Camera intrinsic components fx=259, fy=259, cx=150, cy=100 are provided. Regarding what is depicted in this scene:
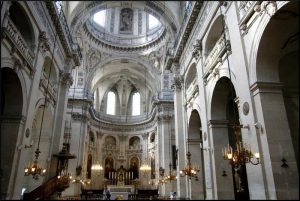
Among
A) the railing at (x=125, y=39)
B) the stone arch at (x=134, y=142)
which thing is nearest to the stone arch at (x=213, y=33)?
the railing at (x=125, y=39)

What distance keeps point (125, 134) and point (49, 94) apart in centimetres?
1825

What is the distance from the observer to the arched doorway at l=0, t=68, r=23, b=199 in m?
8.94

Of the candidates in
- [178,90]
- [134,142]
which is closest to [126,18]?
[178,90]

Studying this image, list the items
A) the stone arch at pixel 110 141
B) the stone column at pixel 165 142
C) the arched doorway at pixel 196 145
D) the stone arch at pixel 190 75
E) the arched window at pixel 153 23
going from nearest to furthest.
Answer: the arched doorway at pixel 196 145 → the stone arch at pixel 190 75 → the stone column at pixel 165 142 → the arched window at pixel 153 23 → the stone arch at pixel 110 141

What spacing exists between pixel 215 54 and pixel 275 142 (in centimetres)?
484

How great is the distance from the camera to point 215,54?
1045cm

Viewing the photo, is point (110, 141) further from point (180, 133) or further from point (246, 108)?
point (246, 108)

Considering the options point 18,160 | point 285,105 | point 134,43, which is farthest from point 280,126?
point 134,43

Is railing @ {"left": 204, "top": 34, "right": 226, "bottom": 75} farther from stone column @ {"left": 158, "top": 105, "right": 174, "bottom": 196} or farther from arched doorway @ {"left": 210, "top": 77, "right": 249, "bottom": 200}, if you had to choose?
stone column @ {"left": 158, "top": 105, "right": 174, "bottom": 196}

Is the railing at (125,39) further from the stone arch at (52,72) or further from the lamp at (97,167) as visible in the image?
the lamp at (97,167)

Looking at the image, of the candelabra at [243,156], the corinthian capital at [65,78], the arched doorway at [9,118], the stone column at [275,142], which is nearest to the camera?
the stone column at [275,142]

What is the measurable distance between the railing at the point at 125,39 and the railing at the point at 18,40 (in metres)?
14.2

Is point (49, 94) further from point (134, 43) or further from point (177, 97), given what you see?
point (134, 43)

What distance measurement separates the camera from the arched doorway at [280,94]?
251 inches
